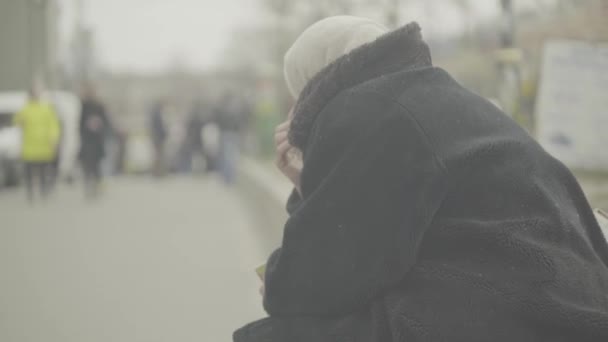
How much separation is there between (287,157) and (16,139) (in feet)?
51.5

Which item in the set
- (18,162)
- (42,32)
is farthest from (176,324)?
(42,32)

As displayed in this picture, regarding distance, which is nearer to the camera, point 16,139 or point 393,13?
point 393,13

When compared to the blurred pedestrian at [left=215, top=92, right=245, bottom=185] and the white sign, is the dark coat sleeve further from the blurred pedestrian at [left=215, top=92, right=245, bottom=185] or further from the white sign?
the blurred pedestrian at [left=215, top=92, right=245, bottom=185]

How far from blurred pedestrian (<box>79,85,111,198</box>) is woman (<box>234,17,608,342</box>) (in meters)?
11.3


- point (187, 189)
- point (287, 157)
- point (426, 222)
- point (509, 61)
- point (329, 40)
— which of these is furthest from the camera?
point (187, 189)

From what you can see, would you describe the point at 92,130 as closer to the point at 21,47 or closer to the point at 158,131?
the point at 158,131

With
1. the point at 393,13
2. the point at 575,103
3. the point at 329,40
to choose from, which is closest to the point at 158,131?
the point at 393,13

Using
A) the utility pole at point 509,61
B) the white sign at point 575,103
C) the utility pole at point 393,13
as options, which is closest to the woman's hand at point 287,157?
the white sign at point 575,103

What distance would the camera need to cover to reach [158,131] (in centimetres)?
1800

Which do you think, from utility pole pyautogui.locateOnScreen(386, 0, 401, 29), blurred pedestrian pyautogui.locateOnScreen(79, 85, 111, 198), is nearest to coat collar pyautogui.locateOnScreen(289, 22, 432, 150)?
utility pole pyautogui.locateOnScreen(386, 0, 401, 29)

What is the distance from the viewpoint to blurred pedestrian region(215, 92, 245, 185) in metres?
16.6

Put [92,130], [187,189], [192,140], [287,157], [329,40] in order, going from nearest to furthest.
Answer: [329,40], [287,157], [92,130], [187,189], [192,140]

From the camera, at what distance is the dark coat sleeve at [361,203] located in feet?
6.40

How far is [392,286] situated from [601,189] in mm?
4534
